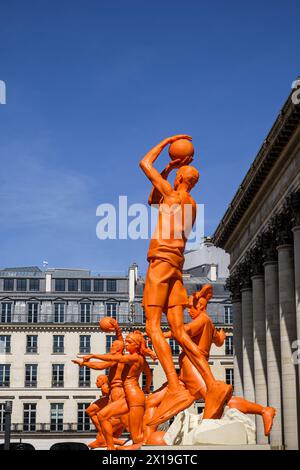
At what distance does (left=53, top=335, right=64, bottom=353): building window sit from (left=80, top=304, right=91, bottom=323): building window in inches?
116

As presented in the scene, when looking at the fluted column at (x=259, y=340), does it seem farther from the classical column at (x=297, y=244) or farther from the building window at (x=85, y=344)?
the building window at (x=85, y=344)

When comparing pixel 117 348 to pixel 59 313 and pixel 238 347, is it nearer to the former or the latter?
pixel 238 347

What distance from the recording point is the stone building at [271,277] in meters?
38.7

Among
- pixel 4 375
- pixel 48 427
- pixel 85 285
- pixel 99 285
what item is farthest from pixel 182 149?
pixel 85 285

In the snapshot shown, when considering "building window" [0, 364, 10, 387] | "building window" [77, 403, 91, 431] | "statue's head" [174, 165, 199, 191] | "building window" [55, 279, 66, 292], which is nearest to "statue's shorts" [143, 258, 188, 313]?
"statue's head" [174, 165, 199, 191]

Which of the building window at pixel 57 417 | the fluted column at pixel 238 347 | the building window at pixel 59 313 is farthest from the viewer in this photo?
the building window at pixel 59 313

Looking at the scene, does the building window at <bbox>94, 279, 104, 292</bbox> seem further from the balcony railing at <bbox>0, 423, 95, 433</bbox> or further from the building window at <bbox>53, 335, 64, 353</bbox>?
the balcony railing at <bbox>0, 423, 95, 433</bbox>

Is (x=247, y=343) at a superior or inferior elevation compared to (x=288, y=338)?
superior

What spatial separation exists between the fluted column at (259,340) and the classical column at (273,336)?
3.28 meters

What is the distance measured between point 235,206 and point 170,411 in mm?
36013

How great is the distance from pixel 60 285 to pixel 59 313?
15.4 ft

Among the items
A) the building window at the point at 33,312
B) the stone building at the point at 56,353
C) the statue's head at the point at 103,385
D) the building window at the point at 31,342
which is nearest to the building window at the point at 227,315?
the stone building at the point at 56,353

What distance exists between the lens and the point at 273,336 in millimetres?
44219

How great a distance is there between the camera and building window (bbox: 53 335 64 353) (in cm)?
8556
